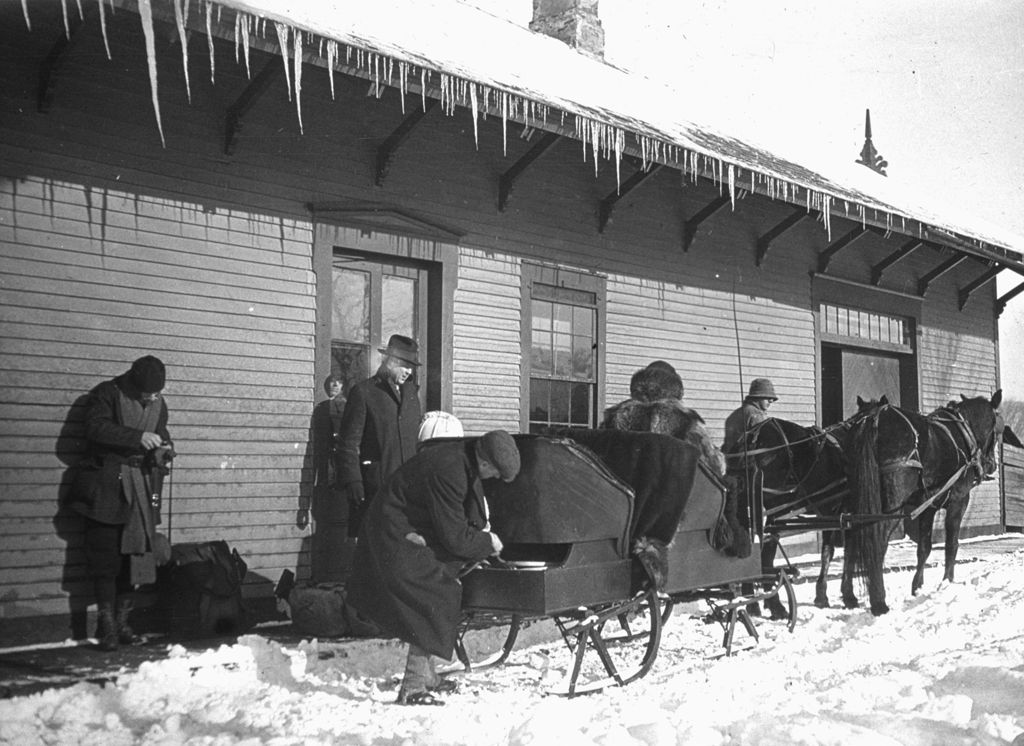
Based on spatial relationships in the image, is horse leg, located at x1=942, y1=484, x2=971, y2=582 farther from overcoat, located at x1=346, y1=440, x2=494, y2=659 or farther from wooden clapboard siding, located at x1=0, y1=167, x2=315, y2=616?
overcoat, located at x1=346, y1=440, x2=494, y2=659

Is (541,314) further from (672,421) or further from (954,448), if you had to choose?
(954,448)

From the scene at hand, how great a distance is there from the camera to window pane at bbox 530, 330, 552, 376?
35.3 feet

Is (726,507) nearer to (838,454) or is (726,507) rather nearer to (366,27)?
(838,454)

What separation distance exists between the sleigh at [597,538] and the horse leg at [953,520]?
4629mm

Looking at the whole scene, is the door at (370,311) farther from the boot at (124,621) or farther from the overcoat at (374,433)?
the boot at (124,621)

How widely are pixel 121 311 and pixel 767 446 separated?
559 cm

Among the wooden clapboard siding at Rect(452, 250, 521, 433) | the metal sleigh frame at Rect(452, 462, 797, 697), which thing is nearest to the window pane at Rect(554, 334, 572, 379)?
the wooden clapboard siding at Rect(452, 250, 521, 433)

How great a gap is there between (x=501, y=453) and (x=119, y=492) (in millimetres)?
2987

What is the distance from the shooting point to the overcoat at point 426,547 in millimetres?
5461

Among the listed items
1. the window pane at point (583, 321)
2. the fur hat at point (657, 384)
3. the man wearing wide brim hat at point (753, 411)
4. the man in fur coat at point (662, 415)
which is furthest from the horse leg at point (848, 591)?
the window pane at point (583, 321)

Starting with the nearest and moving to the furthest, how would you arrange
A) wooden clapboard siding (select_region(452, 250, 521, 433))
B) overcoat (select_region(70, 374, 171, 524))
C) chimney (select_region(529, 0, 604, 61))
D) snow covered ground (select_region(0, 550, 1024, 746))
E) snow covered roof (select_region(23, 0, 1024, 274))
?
snow covered ground (select_region(0, 550, 1024, 746)) < overcoat (select_region(70, 374, 171, 524)) < snow covered roof (select_region(23, 0, 1024, 274)) < wooden clapboard siding (select_region(452, 250, 521, 433)) < chimney (select_region(529, 0, 604, 61))

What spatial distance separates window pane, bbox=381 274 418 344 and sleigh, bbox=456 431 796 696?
11.0 feet

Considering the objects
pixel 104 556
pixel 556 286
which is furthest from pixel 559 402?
pixel 104 556

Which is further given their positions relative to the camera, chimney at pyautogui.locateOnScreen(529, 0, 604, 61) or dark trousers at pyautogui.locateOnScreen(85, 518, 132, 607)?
chimney at pyautogui.locateOnScreen(529, 0, 604, 61)
